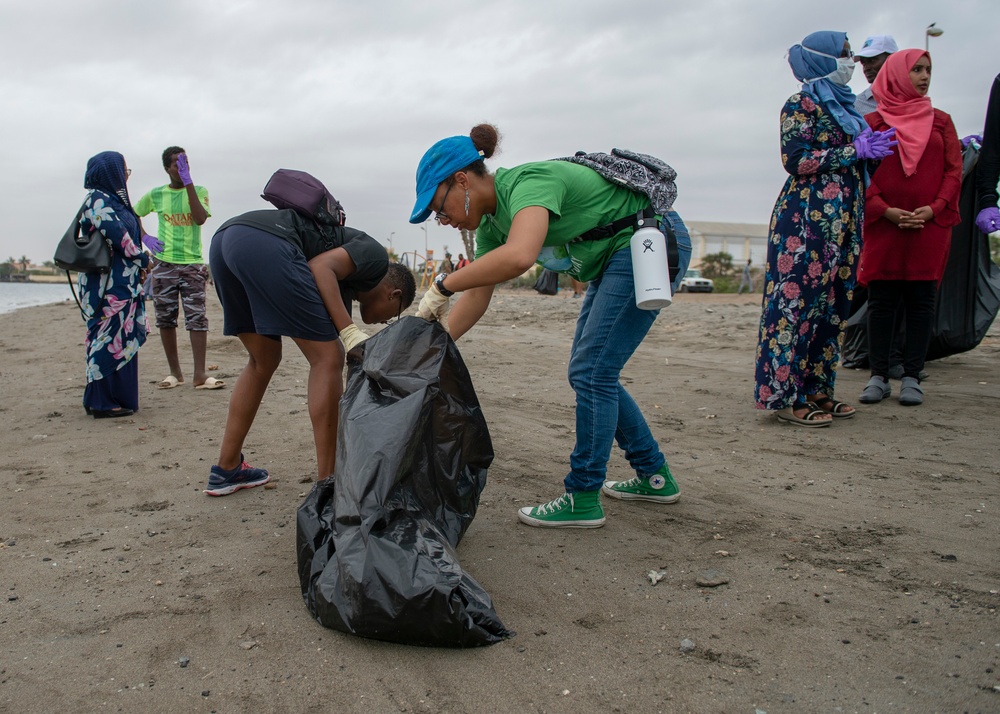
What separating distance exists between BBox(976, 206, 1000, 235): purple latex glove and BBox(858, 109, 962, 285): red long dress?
27 centimetres

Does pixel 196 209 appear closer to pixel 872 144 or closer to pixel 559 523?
pixel 559 523

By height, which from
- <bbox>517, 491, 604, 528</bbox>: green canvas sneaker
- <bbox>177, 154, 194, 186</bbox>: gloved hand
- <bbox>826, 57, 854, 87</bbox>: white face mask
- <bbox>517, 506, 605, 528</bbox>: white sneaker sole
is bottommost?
<bbox>517, 506, 605, 528</bbox>: white sneaker sole

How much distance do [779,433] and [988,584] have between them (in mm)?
2017

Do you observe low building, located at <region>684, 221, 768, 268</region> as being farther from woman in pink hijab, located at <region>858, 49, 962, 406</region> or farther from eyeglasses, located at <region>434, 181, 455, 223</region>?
eyeglasses, located at <region>434, 181, 455, 223</region>

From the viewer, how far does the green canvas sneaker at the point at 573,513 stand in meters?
2.89

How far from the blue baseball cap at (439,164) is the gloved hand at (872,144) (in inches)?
104

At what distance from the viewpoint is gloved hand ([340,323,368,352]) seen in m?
2.94

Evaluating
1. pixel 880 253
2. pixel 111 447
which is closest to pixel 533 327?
pixel 880 253

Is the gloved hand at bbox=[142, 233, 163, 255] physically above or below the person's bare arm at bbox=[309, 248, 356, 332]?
above

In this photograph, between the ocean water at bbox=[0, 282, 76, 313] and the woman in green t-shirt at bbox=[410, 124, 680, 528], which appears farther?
the ocean water at bbox=[0, 282, 76, 313]

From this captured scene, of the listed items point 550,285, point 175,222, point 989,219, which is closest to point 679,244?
point 989,219

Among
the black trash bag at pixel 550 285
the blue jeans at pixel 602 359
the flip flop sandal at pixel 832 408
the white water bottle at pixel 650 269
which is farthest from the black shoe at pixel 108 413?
the flip flop sandal at pixel 832 408

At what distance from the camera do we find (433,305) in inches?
102

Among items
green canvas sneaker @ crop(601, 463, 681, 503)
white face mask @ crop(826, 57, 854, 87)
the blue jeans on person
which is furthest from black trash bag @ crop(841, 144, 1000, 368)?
the blue jeans on person
